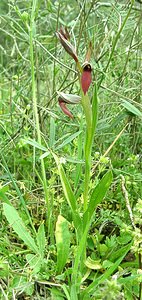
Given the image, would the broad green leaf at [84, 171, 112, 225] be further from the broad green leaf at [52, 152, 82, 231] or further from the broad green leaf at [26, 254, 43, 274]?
the broad green leaf at [26, 254, 43, 274]

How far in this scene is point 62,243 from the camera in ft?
3.36

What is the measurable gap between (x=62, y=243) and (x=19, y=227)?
0.09m

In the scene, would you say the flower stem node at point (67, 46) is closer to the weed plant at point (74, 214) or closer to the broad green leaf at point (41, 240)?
the weed plant at point (74, 214)

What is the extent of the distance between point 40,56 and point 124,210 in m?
0.75

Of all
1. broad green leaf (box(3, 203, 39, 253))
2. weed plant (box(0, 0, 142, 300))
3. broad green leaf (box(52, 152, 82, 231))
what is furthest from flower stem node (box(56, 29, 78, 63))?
broad green leaf (box(3, 203, 39, 253))

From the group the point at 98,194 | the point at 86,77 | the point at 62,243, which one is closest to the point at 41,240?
the point at 62,243

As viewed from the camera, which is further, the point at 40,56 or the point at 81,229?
the point at 40,56

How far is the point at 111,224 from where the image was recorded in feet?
3.93

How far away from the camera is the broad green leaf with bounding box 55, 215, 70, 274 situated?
1.01 meters

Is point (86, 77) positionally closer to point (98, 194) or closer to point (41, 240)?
point (98, 194)

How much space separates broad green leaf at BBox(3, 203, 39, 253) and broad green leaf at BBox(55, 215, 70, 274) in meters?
0.05

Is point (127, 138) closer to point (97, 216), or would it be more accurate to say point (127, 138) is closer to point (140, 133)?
point (140, 133)

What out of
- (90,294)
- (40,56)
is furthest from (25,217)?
(40,56)

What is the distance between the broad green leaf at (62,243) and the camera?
101 centimetres
